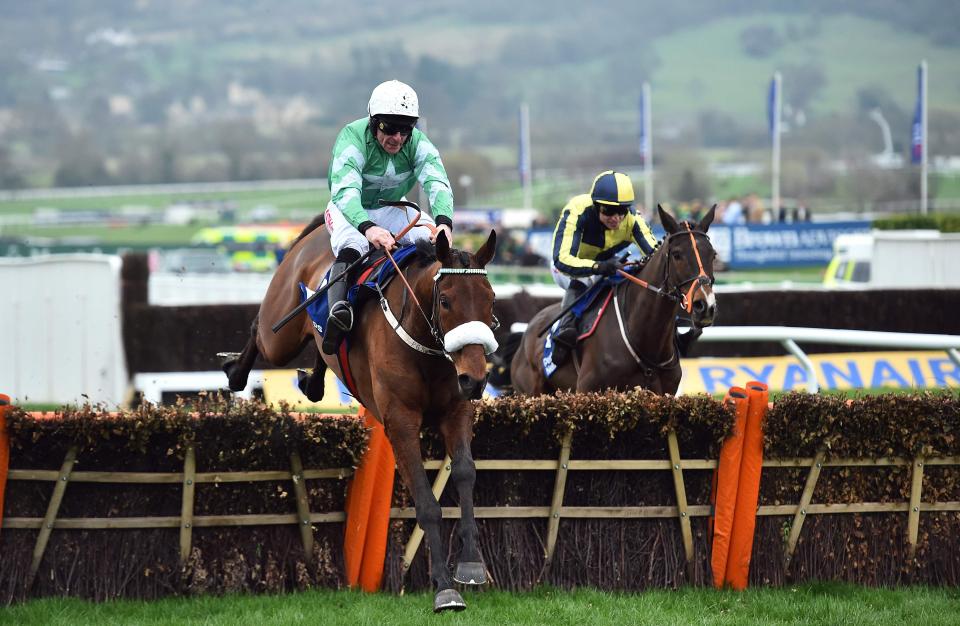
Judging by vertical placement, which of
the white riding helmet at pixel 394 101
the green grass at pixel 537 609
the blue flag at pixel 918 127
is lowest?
the green grass at pixel 537 609

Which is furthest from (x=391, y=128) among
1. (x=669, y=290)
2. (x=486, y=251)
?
(x=669, y=290)

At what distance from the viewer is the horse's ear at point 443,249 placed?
5.54 m

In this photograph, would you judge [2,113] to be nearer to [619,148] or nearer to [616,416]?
[619,148]

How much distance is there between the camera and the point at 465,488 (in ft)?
18.5

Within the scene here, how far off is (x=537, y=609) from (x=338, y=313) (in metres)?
1.75

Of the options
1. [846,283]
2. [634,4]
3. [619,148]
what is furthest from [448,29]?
[846,283]

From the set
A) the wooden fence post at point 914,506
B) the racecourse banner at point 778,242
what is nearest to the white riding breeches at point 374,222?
the wooden fence post at point 914,506

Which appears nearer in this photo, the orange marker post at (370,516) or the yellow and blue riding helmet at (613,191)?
the orange marker post at (370,516)

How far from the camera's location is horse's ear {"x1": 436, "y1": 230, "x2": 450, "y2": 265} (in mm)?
5539

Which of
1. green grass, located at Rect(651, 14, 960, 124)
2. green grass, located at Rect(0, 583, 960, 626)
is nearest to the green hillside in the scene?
green grass, located at Rect(651, 14, 960, 124)

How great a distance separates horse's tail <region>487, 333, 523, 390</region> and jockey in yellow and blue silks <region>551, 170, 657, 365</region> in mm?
1533

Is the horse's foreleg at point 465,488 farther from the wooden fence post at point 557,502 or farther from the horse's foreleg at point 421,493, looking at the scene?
the wooden fence post at point 557,502

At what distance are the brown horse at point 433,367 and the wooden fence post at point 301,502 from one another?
0.48 metres

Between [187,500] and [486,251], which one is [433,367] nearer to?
[486,251]
